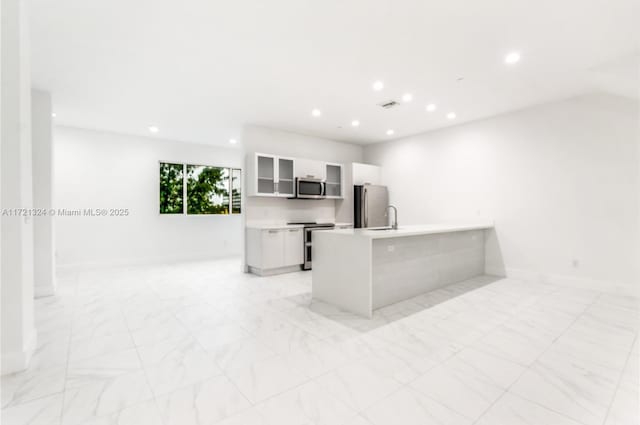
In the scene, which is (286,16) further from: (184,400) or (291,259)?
(291,259)

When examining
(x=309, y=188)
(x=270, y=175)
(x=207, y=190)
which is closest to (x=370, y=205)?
(x=309, y=188)

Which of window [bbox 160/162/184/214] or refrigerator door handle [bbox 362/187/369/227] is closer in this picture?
refrigerator door handle [bbox 362/187/369/227]

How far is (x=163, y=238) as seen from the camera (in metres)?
6.75

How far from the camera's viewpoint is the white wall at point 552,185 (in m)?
3.95

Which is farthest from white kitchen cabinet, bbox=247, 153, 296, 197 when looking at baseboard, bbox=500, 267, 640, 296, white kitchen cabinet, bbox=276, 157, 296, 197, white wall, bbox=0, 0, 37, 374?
baseboard, bbox=500, 267, 640, 296

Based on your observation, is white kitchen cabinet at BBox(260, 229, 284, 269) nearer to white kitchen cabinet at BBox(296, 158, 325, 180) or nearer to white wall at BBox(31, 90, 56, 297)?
white kitchen cabinet at BBox(296, 158, 325, 180)

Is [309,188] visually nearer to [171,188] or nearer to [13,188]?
[171,188]

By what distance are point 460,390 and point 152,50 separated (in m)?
3.96

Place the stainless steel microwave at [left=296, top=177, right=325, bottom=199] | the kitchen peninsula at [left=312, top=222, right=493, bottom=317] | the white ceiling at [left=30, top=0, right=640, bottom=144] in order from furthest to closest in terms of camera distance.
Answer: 1. the stainless steel microwave at [left=296, top=177, right=325, bottom=199]
2. the kitchen peninsula at [left=312, top=222, right=493, bottom=317]
3. the white ceiling at [left=30, top=0, right=640, bottom=144]

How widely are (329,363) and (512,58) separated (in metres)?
3.50

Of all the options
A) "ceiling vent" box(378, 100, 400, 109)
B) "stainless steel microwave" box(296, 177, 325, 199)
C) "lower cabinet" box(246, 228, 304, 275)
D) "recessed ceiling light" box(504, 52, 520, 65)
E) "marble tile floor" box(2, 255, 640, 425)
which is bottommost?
"marble tile floor" box(2, 255, 640, 425)

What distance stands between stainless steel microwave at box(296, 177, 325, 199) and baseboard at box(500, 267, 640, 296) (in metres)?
3.43

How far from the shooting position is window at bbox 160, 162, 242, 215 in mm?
6758

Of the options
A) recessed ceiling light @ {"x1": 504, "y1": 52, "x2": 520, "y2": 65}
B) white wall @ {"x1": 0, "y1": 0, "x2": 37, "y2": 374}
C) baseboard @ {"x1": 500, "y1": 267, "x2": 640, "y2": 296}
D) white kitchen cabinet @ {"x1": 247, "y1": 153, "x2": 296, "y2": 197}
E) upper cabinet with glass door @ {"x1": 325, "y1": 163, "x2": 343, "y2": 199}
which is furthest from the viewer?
upper cabinet with glass door @ {"x1": 325, "y1": 163, "x2": 343, "y2": 199}
